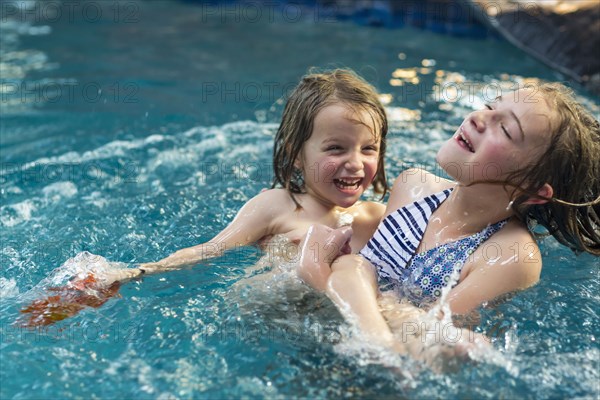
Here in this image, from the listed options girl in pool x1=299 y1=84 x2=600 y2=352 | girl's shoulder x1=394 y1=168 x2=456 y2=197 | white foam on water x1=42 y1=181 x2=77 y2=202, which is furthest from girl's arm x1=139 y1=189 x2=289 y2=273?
white foam on water x1=42 y1=181 x2=77 y2=202

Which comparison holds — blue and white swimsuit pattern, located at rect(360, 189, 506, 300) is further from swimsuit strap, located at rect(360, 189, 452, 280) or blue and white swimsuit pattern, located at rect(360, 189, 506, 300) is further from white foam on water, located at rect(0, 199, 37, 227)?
white foam on water, located at rect(0, 199, 37, 227)

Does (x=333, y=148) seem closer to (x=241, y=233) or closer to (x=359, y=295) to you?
(x=241, y=233)

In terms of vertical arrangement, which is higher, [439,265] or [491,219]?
[491,219]

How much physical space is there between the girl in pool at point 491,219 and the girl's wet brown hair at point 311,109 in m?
0.45

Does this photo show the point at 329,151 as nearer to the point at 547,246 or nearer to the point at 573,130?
the point at 573,130

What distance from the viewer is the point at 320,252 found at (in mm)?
2754

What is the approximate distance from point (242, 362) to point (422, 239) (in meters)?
0.88

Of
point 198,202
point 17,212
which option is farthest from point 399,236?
point 17,212

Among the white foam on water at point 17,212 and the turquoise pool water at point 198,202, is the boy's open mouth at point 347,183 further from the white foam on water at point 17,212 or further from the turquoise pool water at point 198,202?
the white foam on water at point 17,212

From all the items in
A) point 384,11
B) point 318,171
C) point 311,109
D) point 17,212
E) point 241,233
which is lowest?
point 17,212

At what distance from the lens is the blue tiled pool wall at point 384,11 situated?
726 cm

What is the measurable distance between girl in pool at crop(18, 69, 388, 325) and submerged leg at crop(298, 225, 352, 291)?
9cm

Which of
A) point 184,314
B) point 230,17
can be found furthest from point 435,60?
point 184,314

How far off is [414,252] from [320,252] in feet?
1.35
